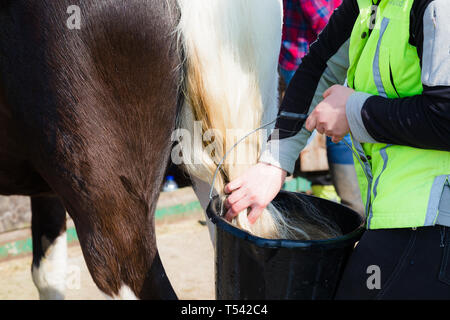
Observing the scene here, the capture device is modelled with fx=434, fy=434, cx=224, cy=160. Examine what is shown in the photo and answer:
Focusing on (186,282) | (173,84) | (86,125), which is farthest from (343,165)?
(86,125)

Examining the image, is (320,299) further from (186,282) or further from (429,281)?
(186,282)

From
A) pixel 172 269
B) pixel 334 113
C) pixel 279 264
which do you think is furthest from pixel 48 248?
pixel 334 113

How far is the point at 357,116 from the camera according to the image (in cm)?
82

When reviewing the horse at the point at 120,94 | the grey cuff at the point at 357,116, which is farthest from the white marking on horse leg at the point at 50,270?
the grey cuff at the point at 357,116

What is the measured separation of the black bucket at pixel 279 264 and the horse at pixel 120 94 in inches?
10.4

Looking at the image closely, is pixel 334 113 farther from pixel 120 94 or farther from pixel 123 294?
pixel 123 294

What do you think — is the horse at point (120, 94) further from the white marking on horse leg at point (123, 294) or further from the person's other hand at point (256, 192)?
the person's other hand at point (256, 192)

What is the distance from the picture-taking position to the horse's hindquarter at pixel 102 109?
100 cm

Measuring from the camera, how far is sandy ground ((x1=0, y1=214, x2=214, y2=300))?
2.36 meters

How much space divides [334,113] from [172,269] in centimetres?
200

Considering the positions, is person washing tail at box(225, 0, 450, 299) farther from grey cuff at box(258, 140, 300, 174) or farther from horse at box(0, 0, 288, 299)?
horse at box(0, 0, 288, 299)

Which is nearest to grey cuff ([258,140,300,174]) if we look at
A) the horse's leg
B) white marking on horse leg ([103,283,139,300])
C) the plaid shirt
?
white marking on horse leg ([103,283,139,300])

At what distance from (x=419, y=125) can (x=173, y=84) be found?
Answer: 614 millimetres

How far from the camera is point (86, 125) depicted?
40.9 inches
